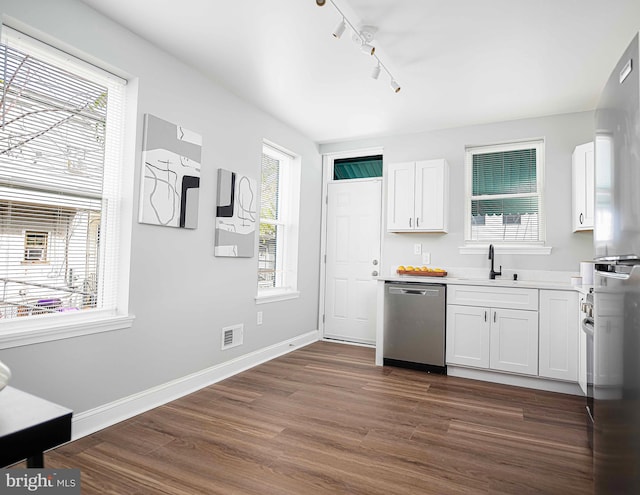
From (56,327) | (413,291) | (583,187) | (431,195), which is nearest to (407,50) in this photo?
(431,195)

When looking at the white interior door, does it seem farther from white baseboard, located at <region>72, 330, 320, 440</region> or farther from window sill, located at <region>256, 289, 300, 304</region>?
white baseboard, located at <region>72, 330, 320, 440</region>

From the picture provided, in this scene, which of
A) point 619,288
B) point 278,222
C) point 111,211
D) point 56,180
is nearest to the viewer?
point 619,288

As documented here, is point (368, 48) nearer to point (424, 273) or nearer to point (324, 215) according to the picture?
point (424, 273)

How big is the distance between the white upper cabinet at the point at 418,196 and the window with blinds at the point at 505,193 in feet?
1.18

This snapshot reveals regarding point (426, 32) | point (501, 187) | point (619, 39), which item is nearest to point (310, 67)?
point (426, 32)

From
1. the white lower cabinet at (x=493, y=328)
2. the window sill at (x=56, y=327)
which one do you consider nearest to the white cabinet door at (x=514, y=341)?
the white lower cabinet at (x=493, y=328)

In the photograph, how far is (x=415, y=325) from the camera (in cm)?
388

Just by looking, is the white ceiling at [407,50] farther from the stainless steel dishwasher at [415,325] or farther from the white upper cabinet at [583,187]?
the stainless steel dishwasher at [415,325]

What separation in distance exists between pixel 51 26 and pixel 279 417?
2.72 m

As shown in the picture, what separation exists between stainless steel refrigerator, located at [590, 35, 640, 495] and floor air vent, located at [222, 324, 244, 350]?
9.22 ft

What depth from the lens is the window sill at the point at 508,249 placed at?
3963mm

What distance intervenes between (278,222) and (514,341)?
2.71m

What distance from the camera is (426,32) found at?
262 cm

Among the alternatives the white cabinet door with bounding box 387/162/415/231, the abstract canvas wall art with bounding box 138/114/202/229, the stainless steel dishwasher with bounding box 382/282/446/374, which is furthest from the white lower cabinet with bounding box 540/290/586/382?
the abstract canvas wall art with bounding box 138/114/202/229
